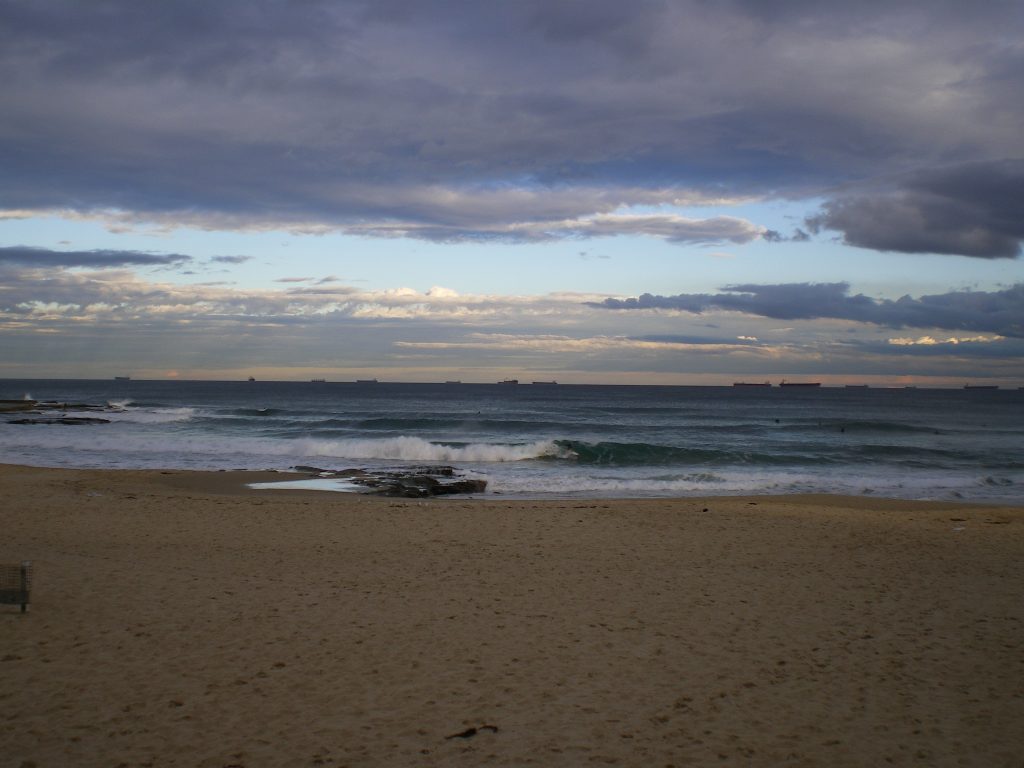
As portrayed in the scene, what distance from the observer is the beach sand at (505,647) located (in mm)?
5254

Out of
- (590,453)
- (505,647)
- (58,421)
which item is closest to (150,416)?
(58,421)

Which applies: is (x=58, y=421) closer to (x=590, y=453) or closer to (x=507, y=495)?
(x=590, y=453)

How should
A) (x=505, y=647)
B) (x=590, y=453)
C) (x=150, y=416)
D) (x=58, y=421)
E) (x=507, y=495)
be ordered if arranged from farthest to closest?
(x=150, y=416) < (x=58, y=421) < (x=590, y=453) < (x=507, y=495) < (x=505, y=647)

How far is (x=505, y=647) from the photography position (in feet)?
23.6

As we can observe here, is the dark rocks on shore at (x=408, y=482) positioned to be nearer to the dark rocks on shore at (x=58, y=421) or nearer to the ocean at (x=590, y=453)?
the ocean at (x=590, y=453)

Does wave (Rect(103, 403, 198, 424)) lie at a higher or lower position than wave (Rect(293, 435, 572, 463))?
higher

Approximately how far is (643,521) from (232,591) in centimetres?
849

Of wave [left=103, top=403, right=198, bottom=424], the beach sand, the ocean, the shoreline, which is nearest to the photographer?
the beach sand

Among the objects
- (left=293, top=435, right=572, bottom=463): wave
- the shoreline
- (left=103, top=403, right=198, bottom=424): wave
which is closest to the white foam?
the shoreline

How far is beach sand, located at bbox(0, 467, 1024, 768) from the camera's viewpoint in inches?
207

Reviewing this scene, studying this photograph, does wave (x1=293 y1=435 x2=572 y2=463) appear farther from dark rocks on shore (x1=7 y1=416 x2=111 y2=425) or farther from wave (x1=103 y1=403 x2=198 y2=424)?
wave (x1=103 y1=403 x2=198 y2=424)

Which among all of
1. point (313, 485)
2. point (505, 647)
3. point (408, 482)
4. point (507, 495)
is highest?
point (505, 647)

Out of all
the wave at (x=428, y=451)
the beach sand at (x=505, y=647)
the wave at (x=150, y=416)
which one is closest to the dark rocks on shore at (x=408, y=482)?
the wave at (x=428, y=451)

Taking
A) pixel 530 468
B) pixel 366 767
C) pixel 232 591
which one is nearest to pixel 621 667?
pixel 366 767
